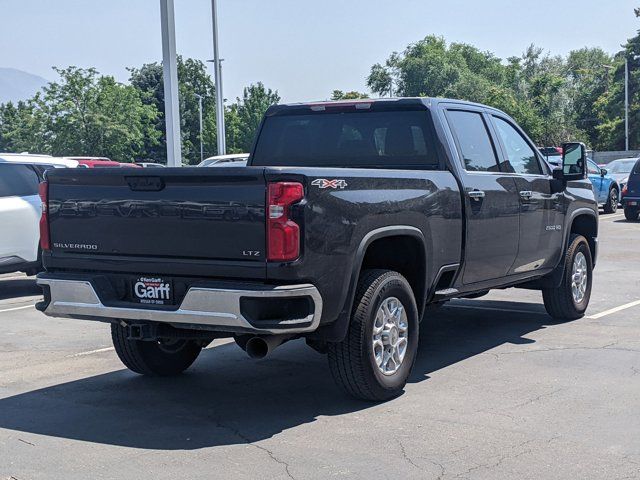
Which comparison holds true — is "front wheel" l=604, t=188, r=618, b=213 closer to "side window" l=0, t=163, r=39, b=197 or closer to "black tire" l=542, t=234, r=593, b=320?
"black tire" l=542, t=234, r=593, b=320

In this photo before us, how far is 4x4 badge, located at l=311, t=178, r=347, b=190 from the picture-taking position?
5.69 m

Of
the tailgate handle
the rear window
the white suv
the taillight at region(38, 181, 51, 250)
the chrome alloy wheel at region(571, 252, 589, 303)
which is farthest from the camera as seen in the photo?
the white suv

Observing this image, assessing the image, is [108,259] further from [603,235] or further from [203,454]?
[603,235]

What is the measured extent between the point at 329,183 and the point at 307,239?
389 mm

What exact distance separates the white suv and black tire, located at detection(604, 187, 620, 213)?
18.3 metres

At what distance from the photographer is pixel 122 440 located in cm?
562

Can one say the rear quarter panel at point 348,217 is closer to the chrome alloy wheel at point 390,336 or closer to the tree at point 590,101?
the chrome alloy wheel at point 390,336

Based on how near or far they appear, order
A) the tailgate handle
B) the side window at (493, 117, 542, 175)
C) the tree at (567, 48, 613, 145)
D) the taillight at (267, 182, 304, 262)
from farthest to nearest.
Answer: the tree at (567, 48, 613, 145), the side window at (493, 117, 542, 175), the tailgate handle, the taillight at (267, 182, 304, 262)

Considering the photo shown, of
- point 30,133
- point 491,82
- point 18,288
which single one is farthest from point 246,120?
point 18,288

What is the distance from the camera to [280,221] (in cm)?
553

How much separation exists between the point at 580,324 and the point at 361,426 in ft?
13.8

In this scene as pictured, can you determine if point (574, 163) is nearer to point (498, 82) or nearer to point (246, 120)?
point (246, 120)

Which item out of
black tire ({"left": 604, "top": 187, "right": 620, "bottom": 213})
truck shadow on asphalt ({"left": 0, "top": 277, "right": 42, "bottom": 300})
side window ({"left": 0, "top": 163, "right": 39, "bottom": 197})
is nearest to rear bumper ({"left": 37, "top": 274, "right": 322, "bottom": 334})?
truck shadow on asphalt ({"left": 0, "top": 277, "right": 42, "bottom": 300})

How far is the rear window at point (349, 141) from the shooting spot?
24.6 feet
